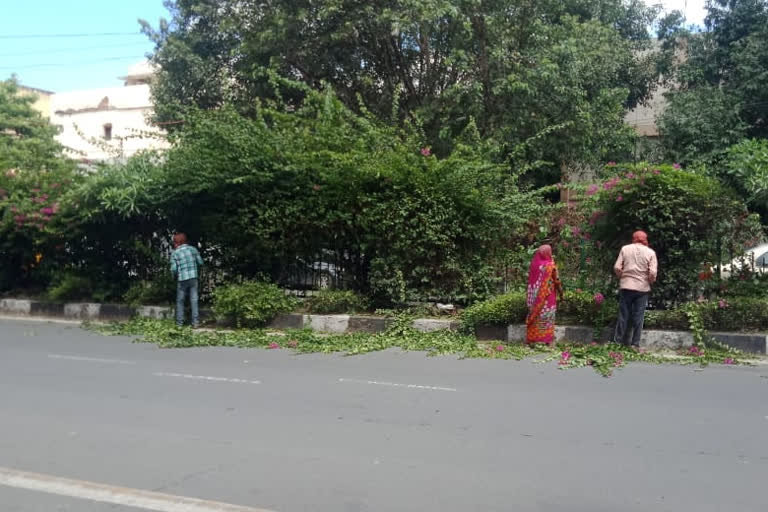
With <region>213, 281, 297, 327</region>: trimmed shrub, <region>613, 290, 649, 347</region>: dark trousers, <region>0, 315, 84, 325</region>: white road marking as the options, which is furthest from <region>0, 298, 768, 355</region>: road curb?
<region>613, 290, 649, 347</region>: dark trousers

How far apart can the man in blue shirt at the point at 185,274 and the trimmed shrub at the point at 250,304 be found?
0.43m

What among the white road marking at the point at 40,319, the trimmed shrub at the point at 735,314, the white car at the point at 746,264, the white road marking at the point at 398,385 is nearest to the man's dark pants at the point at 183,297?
the white road marking at the point at 40,319

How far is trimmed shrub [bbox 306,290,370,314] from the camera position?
11898mm

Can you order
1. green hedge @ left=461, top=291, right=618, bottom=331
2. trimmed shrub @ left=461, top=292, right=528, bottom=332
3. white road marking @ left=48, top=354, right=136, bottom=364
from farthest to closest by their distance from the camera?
trimmed shrub @ left=461, top=292, right=528, bottom=332, green hedge @ left=461, top=291, right=618, bottom=331, white road marking @ left=48, top=354, right=136, bottom=364

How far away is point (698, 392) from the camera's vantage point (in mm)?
7262

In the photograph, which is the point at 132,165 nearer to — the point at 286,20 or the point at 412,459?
the point at 286,20

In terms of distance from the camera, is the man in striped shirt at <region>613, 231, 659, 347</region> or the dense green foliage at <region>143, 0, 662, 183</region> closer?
the man in striped shirt at <region>613, 231, 659, 347</region>

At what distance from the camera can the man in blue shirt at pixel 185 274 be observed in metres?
12.2

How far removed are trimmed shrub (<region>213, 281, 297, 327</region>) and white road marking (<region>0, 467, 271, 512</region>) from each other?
6.88 metres

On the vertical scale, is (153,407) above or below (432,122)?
below

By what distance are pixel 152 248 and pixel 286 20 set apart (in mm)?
6443

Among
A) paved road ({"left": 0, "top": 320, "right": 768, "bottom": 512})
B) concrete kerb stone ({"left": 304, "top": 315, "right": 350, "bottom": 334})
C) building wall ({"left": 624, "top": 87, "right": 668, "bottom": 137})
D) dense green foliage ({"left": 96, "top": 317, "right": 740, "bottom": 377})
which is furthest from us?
building wall ({"left": 624, "top": 87, "right": 668, "bottom": 137})

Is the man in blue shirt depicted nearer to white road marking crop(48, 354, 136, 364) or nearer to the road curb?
the road curb

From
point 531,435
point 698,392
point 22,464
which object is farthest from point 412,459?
point 698,392
